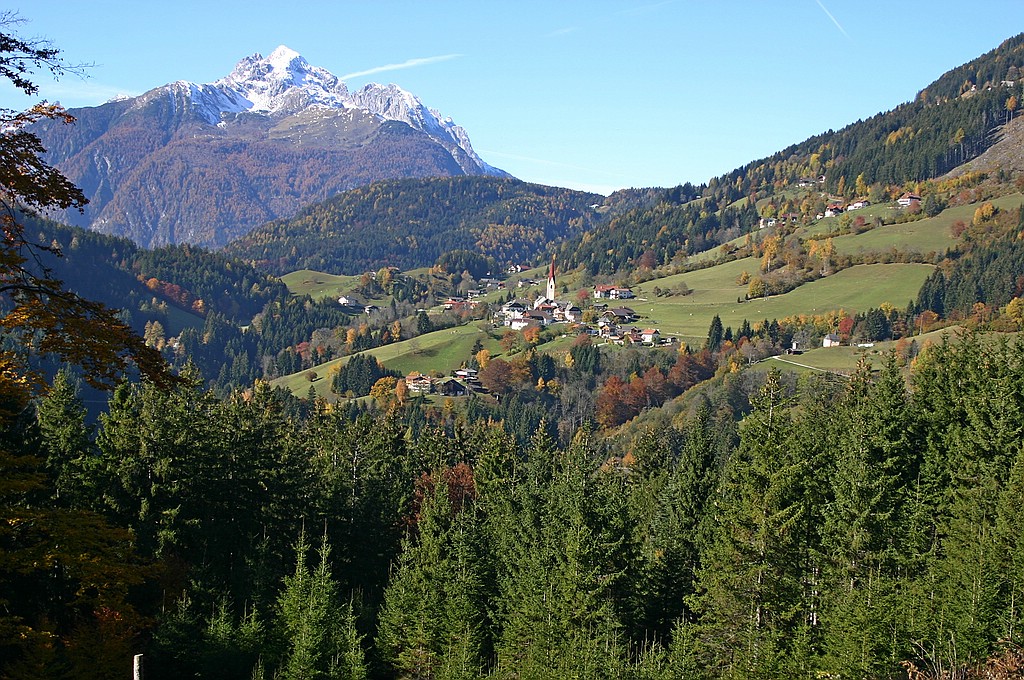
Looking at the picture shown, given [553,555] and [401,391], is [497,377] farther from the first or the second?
[553,555]

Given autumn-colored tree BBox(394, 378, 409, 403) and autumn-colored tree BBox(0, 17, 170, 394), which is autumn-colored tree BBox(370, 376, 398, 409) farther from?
autumn-colored tree BBox(0, 17, 170, 394)

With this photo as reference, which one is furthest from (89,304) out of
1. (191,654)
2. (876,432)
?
(876,432)

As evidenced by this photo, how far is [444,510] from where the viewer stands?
148 ft

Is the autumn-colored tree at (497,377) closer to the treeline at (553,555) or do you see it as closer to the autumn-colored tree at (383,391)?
the autumn-colored tree at (383,391)

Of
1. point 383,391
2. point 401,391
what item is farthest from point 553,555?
point 383,391

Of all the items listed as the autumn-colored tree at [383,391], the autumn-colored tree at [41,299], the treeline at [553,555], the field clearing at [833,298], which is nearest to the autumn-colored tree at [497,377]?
the autumn-colored tree at [383,391]

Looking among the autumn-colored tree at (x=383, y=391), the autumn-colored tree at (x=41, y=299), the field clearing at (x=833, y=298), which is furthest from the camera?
the field clearing at (x=833, y=298)

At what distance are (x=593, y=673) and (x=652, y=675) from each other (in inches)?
78.7

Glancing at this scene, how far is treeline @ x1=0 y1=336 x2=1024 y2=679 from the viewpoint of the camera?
2808 cm

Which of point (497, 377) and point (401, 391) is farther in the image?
point (497, 377)

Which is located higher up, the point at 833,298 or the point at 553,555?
the point at 833,298

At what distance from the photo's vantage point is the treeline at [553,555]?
28078mm

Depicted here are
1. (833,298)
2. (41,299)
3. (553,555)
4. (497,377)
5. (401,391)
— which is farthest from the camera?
(833,298)

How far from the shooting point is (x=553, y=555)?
3822 centimetres
